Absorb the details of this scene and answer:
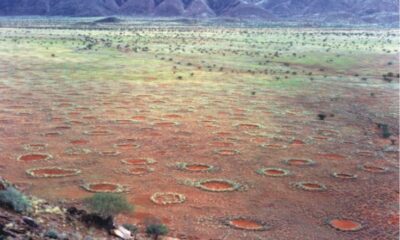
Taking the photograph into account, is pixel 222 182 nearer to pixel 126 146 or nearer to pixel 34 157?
pixel 126 146

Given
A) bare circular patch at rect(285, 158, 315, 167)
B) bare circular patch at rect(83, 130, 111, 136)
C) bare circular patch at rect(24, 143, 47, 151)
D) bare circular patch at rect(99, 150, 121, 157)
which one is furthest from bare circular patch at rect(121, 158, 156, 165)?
bare circular patch at rect(285, 158, 315, 167)

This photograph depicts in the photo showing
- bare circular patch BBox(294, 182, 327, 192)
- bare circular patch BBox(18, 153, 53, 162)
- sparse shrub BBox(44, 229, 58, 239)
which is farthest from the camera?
bare circular patch BBox(18, 153, 53, 162)

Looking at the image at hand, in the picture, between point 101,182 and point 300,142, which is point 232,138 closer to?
point 300,142

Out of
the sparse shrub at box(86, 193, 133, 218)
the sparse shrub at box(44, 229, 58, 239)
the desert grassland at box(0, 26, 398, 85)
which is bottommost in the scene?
the desert grassland at box(0, 26, 398, 85)

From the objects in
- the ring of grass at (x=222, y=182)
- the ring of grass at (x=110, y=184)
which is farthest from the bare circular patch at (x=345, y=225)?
the ring of grass at (x=110, y=184)

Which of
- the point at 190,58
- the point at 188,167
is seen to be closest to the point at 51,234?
the point at 188,167

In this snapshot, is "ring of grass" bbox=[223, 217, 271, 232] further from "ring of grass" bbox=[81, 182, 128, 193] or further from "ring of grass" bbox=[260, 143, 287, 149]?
"ring of grass" bbox=[260, 143, 287, 149]
